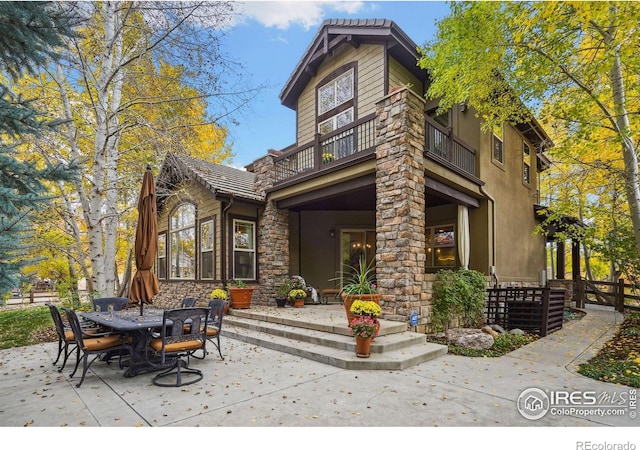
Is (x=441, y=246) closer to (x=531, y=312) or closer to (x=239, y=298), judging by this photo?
(x=531, y=312)

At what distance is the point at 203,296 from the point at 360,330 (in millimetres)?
6396

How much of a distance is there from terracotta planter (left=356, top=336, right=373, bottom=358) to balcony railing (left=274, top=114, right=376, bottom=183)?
416 cm

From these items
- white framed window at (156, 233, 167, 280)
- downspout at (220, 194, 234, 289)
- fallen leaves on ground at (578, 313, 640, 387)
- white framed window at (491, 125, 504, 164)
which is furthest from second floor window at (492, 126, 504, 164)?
white framed window at (156, 233, 167, 280)

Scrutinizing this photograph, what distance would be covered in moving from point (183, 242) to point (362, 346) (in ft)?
27.8

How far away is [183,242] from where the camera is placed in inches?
454

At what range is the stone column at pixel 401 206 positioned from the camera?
6.38 metres

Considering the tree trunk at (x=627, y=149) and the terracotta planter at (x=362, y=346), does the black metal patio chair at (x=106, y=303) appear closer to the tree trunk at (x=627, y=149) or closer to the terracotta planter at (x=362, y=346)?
the terracotta planter at (x=362, y=346)

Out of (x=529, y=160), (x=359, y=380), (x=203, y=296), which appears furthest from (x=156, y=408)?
(x=529, y=160)

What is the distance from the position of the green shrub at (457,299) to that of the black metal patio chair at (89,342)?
5.49 metres

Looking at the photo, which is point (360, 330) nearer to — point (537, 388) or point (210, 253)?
point (537, 388)

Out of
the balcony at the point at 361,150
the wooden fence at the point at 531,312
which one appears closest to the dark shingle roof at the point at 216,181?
the balcony at the point at 361,150

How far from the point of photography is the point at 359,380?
4316mm

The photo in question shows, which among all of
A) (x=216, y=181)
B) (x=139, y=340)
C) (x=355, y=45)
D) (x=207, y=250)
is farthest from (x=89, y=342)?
(x=355, y=45)

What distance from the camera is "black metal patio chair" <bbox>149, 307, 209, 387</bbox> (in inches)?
165
